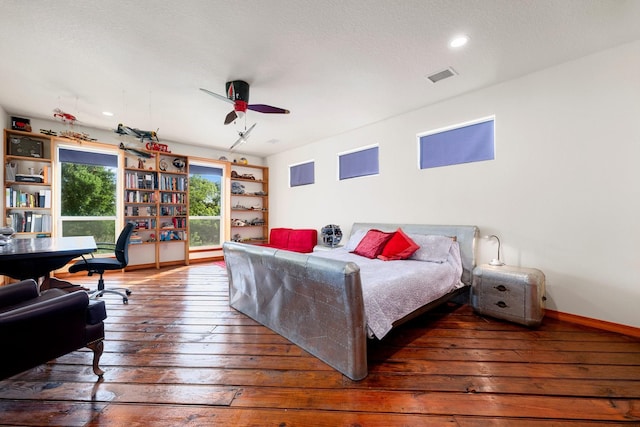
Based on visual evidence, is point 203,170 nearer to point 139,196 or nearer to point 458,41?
point 139,196

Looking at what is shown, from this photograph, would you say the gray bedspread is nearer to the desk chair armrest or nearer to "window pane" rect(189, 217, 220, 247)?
the desk chair armrest

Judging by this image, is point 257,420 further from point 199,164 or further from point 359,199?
point 199,164

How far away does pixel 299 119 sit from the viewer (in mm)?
4141

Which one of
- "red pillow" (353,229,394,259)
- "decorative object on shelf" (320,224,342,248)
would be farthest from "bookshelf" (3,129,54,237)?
"red pillow" (353,229,394,259)

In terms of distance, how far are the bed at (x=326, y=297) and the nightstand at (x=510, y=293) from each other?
10.3 inches

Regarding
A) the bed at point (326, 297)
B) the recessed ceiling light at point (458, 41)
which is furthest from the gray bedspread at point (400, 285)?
the recessed ceiling light at point (458, 41)

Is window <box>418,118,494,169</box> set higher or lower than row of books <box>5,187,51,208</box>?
higher

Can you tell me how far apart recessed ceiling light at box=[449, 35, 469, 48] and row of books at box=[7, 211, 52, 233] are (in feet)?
20.2

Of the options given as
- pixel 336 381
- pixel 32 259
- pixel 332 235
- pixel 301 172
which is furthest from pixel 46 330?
pixel 301 172

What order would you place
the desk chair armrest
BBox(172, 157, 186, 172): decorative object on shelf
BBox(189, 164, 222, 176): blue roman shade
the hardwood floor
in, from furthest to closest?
BBox(189, 164, 222, 176): blue roman shade < BBox(172, 157, 186, 172): decorative object on shelf < the desk chair armrest < the hardwood floor

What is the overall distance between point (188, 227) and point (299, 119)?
11.3ft

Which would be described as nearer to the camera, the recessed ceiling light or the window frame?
the recessed ceiling light

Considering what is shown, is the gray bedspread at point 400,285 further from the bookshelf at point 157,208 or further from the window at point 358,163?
the bookshelf at point 157,208

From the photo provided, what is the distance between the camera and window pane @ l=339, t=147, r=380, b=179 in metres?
4.36
